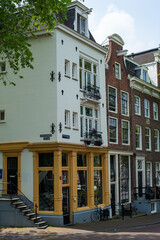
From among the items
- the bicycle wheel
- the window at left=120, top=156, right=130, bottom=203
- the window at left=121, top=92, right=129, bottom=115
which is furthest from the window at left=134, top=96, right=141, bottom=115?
the bicycle wheel

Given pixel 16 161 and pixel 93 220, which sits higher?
pixel 16 161

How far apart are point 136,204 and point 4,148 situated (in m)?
12.7

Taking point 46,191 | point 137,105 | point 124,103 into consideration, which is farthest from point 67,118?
point 137,105

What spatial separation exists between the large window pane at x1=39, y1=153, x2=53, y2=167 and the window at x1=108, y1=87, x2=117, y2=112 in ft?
26.4

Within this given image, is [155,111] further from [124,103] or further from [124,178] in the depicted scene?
[124,178]

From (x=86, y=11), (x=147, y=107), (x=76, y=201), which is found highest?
(x=86, y=11)

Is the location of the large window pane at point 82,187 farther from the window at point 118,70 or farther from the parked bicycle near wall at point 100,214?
the window at point 118,70

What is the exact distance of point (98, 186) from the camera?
82.4ft

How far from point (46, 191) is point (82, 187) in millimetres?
3140

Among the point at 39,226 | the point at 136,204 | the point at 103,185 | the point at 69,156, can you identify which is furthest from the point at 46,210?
the point at 136,204

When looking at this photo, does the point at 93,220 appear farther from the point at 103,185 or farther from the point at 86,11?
the point at 86,11

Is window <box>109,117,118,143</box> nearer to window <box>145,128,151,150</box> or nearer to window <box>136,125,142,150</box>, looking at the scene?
window <box>136,125,142,150</box>

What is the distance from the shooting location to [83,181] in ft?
77.2

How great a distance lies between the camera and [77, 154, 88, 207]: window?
2297cm
